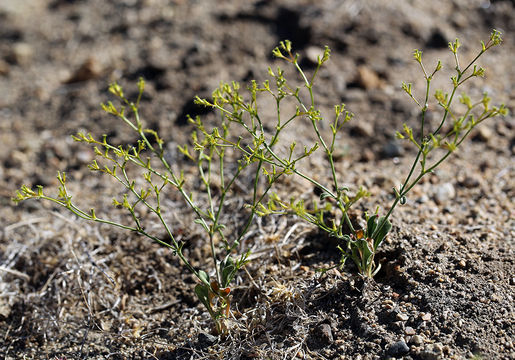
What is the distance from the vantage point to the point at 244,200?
10.8 ft

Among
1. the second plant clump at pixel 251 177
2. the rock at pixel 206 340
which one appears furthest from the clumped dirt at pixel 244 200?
the second plant clump at pixel 251 177

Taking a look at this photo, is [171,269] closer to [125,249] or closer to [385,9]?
[125,249]

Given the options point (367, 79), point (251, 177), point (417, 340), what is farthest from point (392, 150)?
point (417, 340)

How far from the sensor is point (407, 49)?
4.65 meters

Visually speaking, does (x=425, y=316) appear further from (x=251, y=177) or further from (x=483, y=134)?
(x=483, y=134)

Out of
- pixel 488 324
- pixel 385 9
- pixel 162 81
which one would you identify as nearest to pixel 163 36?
pixel 162 81

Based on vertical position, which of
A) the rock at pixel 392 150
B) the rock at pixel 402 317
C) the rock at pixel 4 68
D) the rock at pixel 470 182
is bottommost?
the rock at pixel 402 317

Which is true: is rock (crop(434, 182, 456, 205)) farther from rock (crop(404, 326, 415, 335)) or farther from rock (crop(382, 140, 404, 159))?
rock (crop(404, 326, 415, 335))

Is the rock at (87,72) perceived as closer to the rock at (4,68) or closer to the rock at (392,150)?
the rock at (4,68)

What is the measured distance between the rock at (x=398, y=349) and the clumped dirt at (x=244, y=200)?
0.02 meters

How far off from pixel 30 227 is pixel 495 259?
2739 mm

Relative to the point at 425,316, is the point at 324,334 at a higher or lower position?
lower

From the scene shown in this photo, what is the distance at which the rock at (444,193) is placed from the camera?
128 inches

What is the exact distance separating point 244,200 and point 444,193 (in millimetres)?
1225
